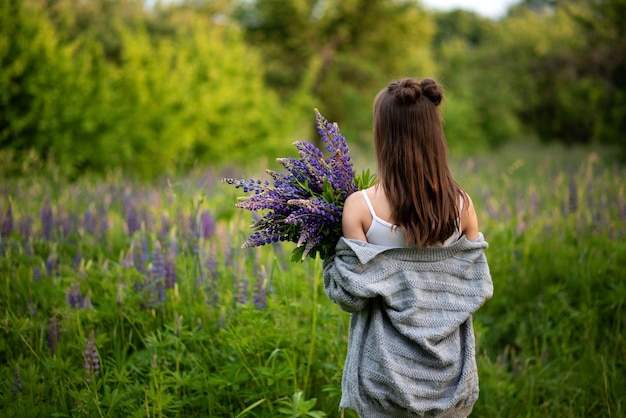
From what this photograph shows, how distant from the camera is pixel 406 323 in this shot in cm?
217

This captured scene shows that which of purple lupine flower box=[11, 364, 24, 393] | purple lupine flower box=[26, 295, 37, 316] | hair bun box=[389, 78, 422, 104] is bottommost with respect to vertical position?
purple lupine flower box=[11, 364, 24, 393]

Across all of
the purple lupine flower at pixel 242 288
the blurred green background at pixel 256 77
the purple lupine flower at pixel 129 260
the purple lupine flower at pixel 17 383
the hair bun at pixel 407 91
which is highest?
the blurred green background at pixel 256 77

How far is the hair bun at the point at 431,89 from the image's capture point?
85.8 inches

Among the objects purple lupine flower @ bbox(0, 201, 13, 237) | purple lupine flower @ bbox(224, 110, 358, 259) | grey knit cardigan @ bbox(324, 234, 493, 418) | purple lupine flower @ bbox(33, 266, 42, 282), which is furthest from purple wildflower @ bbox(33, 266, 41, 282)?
grey knit cardigan @ bbox(324, 234, 493, 418)

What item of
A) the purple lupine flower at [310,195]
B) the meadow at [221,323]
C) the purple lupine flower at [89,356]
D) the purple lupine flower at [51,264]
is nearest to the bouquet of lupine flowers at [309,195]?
the purple lupine flower at [310,195]

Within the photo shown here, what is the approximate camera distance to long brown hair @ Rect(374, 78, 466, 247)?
217cm

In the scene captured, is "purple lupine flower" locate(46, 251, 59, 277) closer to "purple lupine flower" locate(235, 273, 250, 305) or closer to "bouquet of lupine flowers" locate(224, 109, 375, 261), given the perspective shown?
"purple lupine flower" locate(235, 273, 250, 305)

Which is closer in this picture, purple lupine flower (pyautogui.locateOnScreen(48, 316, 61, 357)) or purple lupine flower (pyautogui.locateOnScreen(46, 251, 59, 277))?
purple lupine flower (pyautogui.locateOnScreen(48, 316, 61, 357))

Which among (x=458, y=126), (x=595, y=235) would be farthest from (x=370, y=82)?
(x=595, y=235)

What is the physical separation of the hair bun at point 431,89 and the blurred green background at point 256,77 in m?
1.65

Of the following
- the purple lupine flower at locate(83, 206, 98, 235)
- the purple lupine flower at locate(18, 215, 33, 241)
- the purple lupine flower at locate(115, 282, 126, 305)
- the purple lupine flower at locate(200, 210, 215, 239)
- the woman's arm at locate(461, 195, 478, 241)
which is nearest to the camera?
the woman's arm at locate(461, 195, 478, 241)

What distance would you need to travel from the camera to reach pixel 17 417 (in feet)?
8.82

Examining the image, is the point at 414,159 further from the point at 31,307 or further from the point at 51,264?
the point at 51,264

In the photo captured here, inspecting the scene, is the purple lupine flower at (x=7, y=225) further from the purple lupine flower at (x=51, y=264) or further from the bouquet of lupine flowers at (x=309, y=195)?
the bouquet of lupine flowers at (x=309, y=195)
